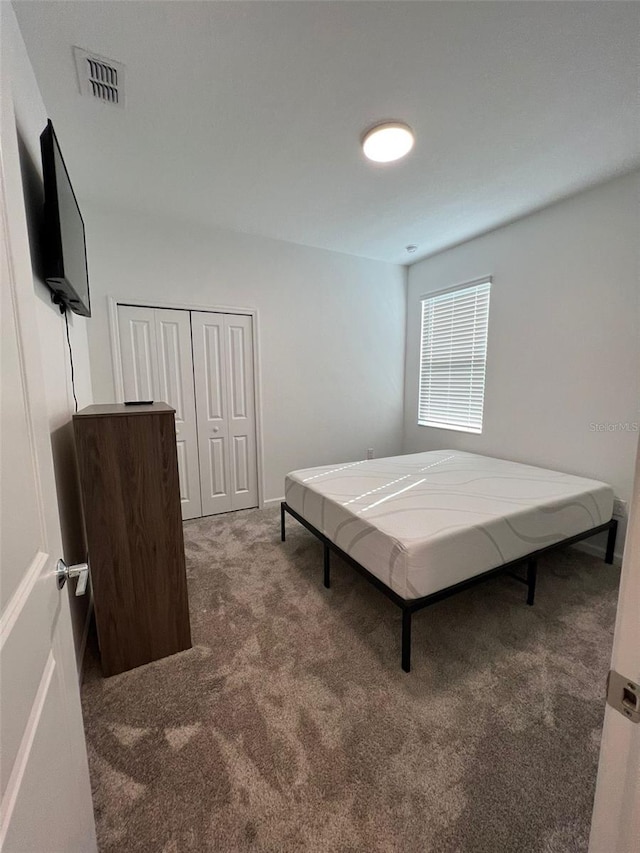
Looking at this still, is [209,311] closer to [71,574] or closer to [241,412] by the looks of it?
[241,412]

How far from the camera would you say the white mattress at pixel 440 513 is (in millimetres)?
1665

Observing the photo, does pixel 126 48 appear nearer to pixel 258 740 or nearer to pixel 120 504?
pixel 120 504

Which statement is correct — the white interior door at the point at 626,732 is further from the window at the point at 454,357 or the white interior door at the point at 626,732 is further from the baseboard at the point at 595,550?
the window at the point at 454,357

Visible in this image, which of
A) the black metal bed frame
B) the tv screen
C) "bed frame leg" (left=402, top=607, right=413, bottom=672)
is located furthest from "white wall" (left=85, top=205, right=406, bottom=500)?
"bed frame leg" (left=402, top=607, right=413, bottom=672)

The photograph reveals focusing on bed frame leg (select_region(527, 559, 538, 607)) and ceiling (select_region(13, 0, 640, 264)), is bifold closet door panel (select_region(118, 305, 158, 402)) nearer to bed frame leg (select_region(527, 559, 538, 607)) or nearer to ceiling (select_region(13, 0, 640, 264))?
ceiling (select_region(13, 0, 640, 264))

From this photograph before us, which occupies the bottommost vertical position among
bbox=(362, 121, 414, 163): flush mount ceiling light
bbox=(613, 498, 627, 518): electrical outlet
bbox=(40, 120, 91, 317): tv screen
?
bbox=(613, 498, 627, 518): electrical outlet

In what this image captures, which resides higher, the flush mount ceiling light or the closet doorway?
the flush mount ceiling light

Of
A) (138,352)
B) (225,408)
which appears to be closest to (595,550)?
(225,408)

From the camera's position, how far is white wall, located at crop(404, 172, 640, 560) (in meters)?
2.45

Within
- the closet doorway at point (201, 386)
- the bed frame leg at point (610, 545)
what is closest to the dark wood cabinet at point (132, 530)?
the closet doorway at point (201, 386)

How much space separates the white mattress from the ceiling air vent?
7.97ft

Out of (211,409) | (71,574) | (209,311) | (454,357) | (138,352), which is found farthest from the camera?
(454,357)

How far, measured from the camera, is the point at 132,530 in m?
1.62

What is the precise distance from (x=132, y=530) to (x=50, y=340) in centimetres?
97
